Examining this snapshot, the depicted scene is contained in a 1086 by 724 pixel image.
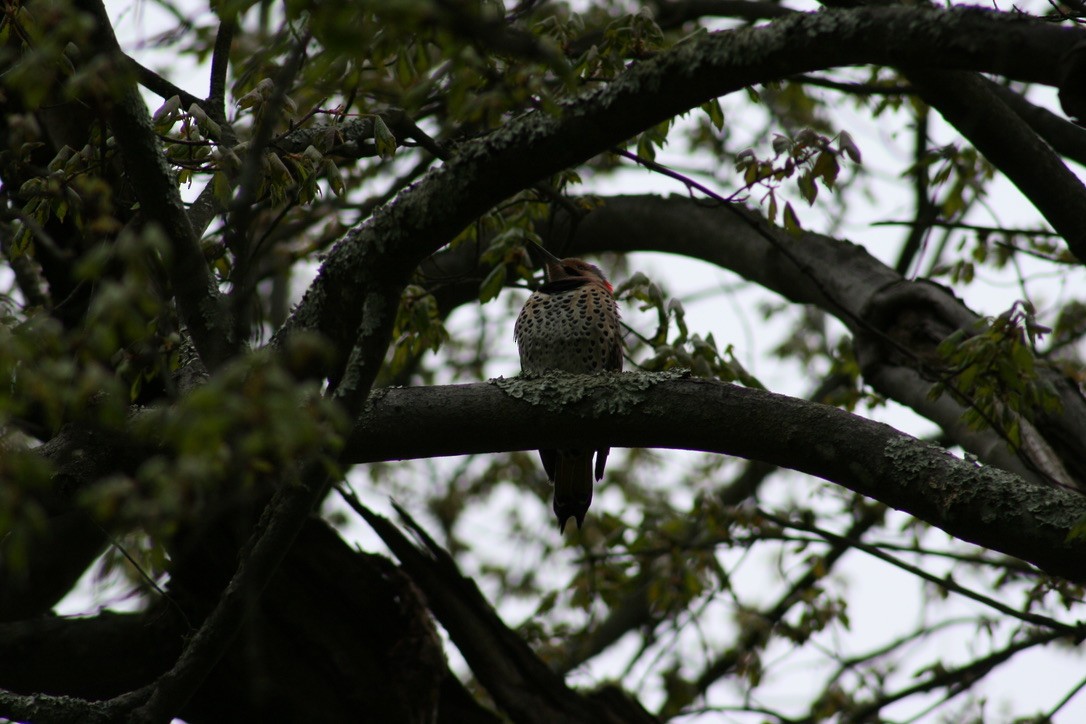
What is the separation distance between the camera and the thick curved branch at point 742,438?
309cm

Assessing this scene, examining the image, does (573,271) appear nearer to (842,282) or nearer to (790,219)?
(842,282)

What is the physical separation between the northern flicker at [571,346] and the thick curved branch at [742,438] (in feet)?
7.22

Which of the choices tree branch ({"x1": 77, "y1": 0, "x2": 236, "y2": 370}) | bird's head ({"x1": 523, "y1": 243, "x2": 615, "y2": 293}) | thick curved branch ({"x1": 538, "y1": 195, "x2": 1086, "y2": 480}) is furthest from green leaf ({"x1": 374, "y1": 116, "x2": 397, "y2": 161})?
bird's head ({"x1": 523, "y1": 243, "x2": 615, "y2": 293})

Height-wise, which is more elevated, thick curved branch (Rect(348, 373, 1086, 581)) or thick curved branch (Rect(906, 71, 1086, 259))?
thick curved branch (Rect(906, 71, 1086, 259))

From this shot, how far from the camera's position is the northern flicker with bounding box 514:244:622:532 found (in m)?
5.59

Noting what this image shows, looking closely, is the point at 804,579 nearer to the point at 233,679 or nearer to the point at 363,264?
the point at 233,679

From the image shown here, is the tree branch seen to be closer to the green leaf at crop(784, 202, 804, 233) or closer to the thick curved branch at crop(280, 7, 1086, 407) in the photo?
the thick curved branch at crop(280, 7, 1086, 407)

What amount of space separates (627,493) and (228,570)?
6233 millimetres

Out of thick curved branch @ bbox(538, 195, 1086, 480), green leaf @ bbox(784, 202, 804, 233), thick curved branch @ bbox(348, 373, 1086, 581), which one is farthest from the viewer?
thick curved branch @ bbox(538, 195, 1086, 480)

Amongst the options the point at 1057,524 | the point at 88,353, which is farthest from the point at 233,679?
the point at 1057,524

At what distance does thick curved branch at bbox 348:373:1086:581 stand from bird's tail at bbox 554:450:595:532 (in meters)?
2.17

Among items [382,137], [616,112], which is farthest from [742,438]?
[382,137]

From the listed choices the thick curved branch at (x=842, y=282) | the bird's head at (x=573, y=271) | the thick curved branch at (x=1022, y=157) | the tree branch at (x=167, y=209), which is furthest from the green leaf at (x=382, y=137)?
the bird's head at (x=573, y=271)

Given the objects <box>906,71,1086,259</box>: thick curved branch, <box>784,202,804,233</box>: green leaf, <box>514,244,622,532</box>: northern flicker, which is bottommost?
<box>906,71,1086,259</box>: thick curved branch
